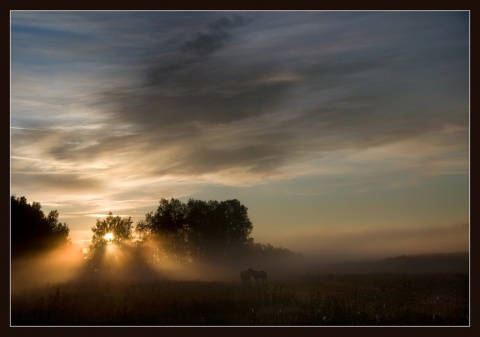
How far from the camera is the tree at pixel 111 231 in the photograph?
2353cm

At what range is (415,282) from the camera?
23484 millimetres

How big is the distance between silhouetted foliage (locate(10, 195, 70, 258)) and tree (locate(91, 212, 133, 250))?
111 cm

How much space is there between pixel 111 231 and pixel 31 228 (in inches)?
113

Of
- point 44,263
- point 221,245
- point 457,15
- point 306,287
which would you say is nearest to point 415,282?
point 306,287

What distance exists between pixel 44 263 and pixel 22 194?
287 cm

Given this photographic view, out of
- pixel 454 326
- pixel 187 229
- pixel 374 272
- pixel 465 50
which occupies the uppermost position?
pixel 465 50

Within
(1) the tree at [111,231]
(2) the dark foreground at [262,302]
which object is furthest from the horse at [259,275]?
(1) the tree at [111,231]

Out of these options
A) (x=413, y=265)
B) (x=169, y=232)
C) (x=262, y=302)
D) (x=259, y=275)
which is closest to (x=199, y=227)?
(x=169, y=232)

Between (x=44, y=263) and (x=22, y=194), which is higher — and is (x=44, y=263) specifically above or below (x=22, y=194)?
below

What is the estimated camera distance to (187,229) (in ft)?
80.1

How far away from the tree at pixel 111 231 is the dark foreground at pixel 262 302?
1618 millimetres

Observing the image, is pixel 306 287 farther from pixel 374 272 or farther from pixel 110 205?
pixel 110 205

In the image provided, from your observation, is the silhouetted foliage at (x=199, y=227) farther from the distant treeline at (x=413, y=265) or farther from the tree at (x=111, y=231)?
the distant treeline at (x=413, y=265)
